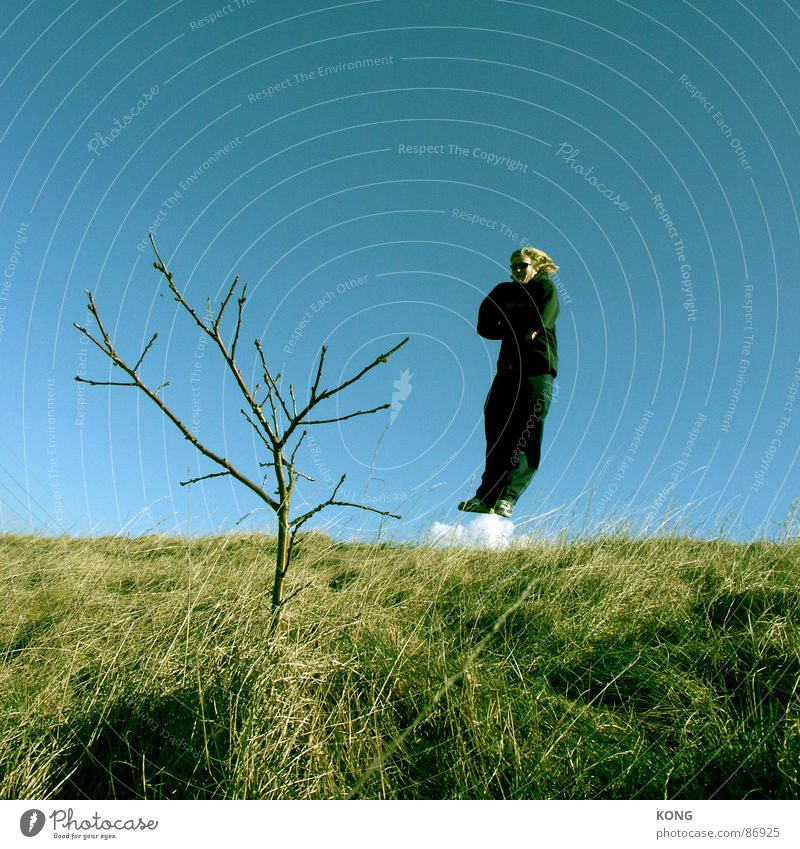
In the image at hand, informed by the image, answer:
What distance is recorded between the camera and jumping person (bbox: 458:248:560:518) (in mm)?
8734

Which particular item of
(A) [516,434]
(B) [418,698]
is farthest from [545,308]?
(B) [418,698]

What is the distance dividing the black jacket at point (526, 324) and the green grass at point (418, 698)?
4.49 m

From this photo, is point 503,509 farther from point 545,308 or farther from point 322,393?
point 322,393

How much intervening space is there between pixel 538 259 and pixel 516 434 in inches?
108

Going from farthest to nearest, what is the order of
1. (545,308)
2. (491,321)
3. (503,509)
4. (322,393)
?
(491,321) → (545,308) → (503,509) → (322,393)

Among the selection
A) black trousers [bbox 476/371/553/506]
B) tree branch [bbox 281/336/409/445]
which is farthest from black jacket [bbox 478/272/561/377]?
tree branch [bbox 281/336/409/445]

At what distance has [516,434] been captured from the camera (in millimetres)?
8859

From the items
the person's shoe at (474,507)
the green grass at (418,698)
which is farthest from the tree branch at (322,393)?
the person's shoe at (474,507)

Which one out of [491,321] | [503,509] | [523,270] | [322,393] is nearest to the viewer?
[322,393]

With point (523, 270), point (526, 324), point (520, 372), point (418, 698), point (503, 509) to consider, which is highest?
point (523, 270)
